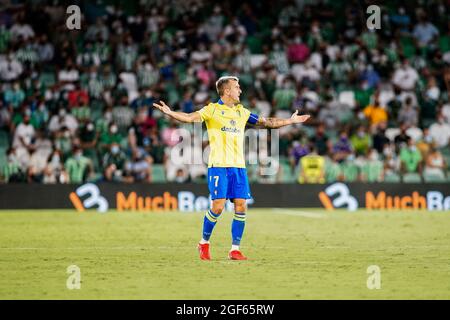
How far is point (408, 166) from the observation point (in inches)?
1133

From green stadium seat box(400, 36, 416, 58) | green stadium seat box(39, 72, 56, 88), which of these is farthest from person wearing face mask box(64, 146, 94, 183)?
green stadium seat box(400, 36, 416, 58)

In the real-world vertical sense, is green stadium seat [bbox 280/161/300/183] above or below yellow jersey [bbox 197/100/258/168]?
below

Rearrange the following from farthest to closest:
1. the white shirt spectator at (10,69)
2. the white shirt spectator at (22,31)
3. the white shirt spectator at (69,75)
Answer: the white shirt spectator at (22,31)
the white shirt spectator at (10,69)
the white shirt spectator at (69,75)

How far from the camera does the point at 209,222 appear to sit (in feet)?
47.3

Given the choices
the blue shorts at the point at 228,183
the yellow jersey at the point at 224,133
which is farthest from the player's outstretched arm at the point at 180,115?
the blue shorts at the point at 228,183

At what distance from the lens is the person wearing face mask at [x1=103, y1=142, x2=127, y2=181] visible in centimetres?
2814

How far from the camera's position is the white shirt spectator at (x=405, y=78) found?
103 ft

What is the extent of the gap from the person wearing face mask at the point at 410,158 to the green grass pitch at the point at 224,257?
4503mm

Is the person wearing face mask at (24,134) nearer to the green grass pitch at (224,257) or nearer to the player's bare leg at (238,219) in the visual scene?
the green grass pitch at (224,257)

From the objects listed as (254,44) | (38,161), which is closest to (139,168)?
Result: (38,161)

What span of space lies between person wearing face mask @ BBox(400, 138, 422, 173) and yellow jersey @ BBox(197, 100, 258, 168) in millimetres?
15007

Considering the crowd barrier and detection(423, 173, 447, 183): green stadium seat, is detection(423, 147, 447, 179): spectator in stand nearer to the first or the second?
detection(423, 173, 447, 183): green stadium seat

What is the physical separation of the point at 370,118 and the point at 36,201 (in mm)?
9832
